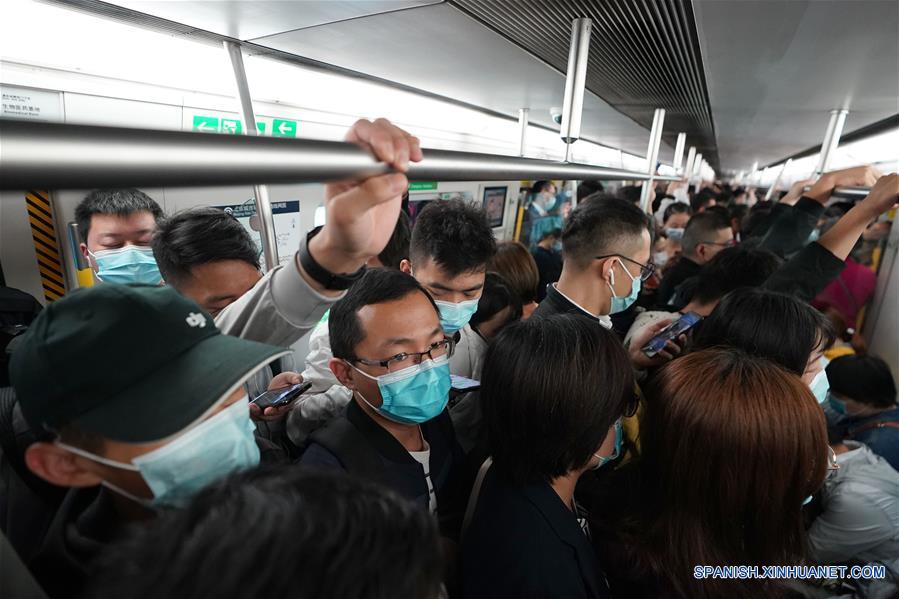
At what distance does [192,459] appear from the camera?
861mm

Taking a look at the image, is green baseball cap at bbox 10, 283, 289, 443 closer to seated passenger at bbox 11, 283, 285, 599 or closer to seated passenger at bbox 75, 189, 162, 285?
seated passenger at bbox 11, 283, 285, 599

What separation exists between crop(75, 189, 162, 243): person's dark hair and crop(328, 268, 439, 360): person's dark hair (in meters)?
1.35

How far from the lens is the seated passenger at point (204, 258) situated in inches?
70.9

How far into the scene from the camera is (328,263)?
1174 millimetres

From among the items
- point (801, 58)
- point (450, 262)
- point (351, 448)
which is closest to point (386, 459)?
point (351, 448)

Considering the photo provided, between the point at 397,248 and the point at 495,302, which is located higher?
the point at 397,248

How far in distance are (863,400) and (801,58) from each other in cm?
191

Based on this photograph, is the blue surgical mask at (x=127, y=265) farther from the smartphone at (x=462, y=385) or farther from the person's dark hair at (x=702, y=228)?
the person's dark hair at (x=702, y=228)

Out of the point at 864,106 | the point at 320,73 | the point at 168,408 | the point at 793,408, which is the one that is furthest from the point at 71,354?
the point at 864,106

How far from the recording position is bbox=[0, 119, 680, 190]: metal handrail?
40 cm

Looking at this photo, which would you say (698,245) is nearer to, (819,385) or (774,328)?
(819,385)

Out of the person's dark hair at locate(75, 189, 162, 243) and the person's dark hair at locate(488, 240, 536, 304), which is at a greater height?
the person's dark hair at locate(75, 189, 162, 243)

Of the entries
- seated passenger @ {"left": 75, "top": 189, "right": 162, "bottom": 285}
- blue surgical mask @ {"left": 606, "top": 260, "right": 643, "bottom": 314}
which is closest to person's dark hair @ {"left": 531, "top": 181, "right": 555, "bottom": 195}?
blue surgical mask @ {"left": 606, "top": 260, "right": 643, "bottom": 314}

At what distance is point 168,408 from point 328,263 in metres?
0.50
